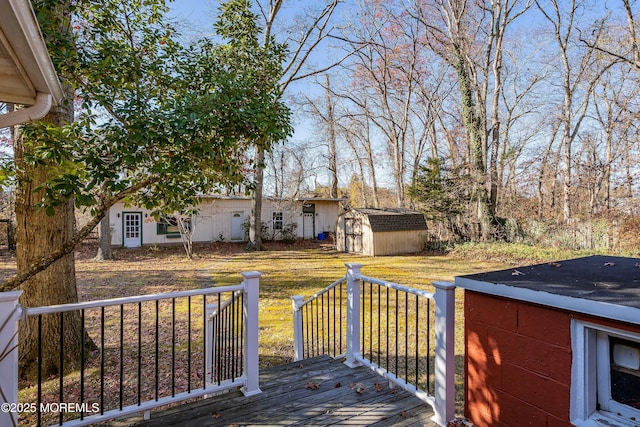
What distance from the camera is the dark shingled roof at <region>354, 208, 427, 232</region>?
14.8 metres

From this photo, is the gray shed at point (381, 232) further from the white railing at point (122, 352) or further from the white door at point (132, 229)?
the white railing at point (122, 352)

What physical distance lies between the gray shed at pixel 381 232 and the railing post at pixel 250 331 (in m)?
12.1

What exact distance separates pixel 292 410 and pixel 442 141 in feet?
67.6

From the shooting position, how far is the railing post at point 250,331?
8.82 ft

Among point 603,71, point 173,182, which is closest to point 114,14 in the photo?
point 173,182

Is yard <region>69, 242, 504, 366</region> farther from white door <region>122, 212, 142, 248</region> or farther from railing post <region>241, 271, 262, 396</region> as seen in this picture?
railing post <region>241, 271, 262, 396</region>

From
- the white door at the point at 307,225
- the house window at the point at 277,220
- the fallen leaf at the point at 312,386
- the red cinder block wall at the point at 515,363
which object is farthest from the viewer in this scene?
the white door at the point at 307,225

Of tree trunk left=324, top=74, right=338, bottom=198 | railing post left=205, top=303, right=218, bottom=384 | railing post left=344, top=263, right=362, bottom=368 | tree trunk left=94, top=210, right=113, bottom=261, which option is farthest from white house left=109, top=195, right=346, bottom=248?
railing post left=344, top=263, right=362, bottom=368

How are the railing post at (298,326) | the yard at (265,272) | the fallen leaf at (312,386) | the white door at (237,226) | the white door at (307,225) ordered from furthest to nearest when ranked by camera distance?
1. the white door at (307,225)
2. the white door at (237,226)
3. the yard at (265,272)
4. the railing post at (298,326)
5. the fallen leaf at (312,386)

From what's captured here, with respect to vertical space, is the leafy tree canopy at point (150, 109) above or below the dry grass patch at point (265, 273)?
above

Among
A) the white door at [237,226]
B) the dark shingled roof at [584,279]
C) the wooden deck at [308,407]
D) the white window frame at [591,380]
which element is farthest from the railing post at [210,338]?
the white door at [237,226]

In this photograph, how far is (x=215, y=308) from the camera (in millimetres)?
3834

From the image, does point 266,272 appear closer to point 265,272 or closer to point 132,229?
point 265,272

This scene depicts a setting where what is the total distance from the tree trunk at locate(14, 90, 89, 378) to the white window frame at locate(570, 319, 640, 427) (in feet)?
13.9
